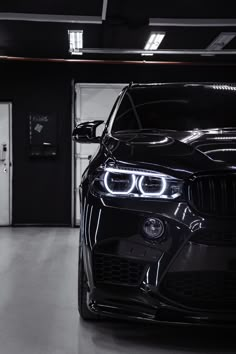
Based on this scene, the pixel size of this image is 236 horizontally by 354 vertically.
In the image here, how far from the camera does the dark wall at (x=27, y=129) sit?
338 inches

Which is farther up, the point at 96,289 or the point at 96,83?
the point at 96,83

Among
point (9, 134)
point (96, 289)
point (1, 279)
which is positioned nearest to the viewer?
point (96, 289)

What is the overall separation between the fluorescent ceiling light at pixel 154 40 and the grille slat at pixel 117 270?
500 centimetres

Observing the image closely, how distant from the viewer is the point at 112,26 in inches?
254

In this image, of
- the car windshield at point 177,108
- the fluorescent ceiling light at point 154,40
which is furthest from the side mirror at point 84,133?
the fluorescent ceiling light at point 154,40

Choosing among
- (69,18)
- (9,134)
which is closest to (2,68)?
(9,134)

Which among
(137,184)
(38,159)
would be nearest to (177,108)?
(137,184)

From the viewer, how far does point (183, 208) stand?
232cm

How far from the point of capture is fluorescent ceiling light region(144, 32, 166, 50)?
6.91m

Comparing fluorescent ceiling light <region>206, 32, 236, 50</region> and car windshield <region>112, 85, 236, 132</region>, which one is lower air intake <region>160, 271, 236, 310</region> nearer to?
car windshield <region>112, 85, 236, 132</region>

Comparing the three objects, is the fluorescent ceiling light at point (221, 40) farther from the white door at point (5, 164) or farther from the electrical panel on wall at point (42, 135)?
the white door at point (5, 164)

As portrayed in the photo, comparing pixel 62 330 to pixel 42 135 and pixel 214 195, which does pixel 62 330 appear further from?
pixel 42 135

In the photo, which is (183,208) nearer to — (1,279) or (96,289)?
(96,289)

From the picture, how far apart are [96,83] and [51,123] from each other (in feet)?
3.22
